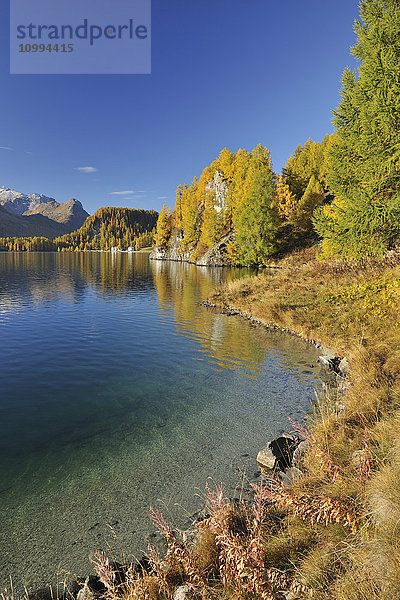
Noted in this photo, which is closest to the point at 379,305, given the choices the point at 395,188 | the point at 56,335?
the point at 395,188

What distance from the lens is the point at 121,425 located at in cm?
896

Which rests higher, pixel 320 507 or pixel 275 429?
pixel 320 507

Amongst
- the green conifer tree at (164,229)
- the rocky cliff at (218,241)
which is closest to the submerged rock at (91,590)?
the rocky cliff at (218,241)

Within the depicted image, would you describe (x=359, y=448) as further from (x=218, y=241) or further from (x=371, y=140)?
(x=218, y=241)

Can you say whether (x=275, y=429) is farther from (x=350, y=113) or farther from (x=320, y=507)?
(x=350, y=113)

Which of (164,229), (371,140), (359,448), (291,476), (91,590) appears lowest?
(91,590)

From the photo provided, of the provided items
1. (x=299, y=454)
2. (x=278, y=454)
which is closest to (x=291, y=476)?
(x=299, y=454)

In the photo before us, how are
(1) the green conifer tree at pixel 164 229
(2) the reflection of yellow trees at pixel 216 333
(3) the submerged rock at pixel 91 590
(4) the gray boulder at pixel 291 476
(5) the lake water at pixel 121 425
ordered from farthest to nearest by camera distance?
(1) the green conifer tree at pixel 164 229 < (2) the reflection of yellow trees at pixel 216 333 < (4) the gray boulder at pixel 291 476 < (5) the lake water at pixel 121 425 < (3) the submerged rock at pixel 91 590

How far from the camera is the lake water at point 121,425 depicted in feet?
18.1

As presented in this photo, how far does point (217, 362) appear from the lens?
14.4m

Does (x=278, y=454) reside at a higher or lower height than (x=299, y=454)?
lower

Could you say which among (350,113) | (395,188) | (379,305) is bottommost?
(379,305)

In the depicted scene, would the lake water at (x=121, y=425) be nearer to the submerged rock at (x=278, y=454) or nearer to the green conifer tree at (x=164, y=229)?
the submerged rock at (x=278, y=454)

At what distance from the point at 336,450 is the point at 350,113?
22428 mm
